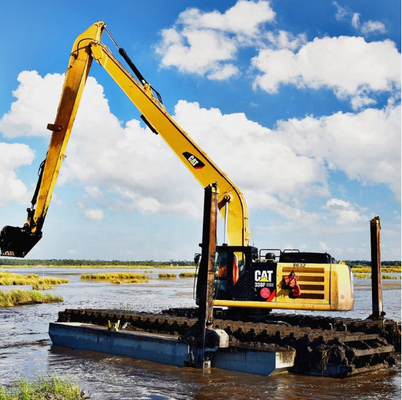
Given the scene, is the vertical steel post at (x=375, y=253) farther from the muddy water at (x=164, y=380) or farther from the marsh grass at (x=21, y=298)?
the marsh grass at (x=21, y=298)

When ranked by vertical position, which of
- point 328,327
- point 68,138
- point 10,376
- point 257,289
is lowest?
point 10,376

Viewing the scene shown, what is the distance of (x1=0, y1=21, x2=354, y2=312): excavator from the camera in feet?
46.4

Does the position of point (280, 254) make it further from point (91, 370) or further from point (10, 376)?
point (10, 376)

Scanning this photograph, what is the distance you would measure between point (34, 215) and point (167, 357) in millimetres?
6237

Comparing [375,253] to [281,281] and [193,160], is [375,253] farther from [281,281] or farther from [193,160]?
[193,160]

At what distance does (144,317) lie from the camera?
15188 mm

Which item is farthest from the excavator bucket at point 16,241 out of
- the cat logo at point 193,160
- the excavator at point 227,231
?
the cat logo at point 193,160

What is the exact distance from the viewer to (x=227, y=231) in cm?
1591

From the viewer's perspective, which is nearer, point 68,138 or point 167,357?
point 167,357

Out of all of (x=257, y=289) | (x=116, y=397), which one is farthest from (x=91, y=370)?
(x=257, y=289)

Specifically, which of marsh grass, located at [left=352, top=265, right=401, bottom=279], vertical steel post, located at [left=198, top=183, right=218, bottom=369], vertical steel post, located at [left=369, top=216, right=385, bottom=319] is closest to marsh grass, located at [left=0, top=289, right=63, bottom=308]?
vertical steel post, located at [left=198, top=183, right=218, bottom=369]

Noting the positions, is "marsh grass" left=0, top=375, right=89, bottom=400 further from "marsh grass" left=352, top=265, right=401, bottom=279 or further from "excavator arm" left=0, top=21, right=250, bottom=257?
"marsh grass" left=352, top=265, right=401, bottom=279

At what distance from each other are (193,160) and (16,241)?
562 centimetres

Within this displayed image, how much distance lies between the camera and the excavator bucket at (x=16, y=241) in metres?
15.4
